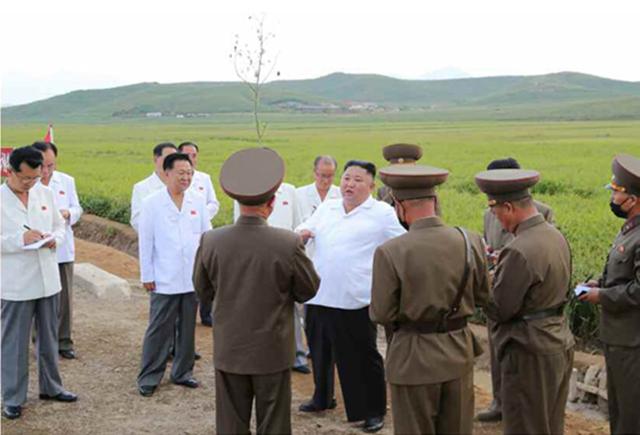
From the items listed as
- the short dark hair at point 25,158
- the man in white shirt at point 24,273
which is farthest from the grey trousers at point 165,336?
the short dark hair at point 25,158

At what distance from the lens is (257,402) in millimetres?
4180

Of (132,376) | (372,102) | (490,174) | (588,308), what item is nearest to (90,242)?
(132,376)

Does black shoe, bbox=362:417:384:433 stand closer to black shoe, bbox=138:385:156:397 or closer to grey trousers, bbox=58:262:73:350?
black shoe, bbox=138:385:156:397

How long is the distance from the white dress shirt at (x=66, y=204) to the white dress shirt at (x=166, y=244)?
1186 mm

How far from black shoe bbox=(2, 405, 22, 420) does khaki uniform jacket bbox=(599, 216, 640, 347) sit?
13.9 ft

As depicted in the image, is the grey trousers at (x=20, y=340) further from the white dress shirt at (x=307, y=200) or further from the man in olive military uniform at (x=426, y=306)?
the man in olive military uniform at (x=426, y=306)

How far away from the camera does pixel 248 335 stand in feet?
13.3

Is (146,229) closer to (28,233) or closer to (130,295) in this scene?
(28,233)

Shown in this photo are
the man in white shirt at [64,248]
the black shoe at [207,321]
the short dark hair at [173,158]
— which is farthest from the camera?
the black shoe at [207,321]

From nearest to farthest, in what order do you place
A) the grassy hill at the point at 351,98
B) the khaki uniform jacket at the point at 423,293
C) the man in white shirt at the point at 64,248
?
the khaki uniform jacket at the point at 423,293 < the man in white shirt at the point at 64,248 < the grassy hill at the point at 351,98

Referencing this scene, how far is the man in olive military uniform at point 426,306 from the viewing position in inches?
145

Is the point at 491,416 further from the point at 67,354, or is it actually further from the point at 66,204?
the point at 66,204

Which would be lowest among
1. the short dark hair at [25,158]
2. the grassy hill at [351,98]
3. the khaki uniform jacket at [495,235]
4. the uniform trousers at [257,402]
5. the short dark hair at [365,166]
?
the uniform trousers at [257,402]

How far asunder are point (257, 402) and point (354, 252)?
4.87 feet
